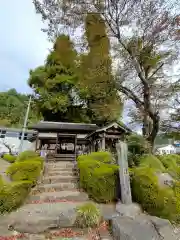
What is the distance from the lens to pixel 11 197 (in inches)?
228

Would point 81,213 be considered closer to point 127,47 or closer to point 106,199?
point 106,199

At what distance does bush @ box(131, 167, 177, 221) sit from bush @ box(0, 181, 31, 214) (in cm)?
403

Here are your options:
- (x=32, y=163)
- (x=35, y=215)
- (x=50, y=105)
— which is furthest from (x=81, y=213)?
(x=50, y=105)

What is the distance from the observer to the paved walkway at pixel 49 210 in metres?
4.87

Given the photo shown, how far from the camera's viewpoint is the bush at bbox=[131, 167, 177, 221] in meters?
5.93

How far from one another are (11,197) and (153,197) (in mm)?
4520

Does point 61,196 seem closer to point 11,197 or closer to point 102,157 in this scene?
point 11,197

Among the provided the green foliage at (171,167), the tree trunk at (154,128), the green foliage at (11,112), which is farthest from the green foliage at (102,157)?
the green foliage at (11,112)

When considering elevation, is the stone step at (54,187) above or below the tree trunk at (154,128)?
below

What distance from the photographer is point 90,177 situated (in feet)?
24.6

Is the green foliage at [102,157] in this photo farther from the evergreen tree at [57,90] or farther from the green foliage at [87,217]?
the evergreen tree at [57,90]

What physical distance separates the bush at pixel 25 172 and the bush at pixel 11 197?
146 centimetres

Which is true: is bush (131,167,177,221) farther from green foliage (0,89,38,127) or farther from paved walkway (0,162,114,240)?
green foliage (0,89,38,127)

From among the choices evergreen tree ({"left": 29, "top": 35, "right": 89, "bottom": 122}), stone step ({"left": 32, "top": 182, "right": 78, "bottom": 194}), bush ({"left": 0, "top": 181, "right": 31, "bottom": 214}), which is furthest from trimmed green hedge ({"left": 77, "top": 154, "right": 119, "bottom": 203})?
evergreen tree ({"left": 29, "top": 35, "right": 89, "bottom": 122})
